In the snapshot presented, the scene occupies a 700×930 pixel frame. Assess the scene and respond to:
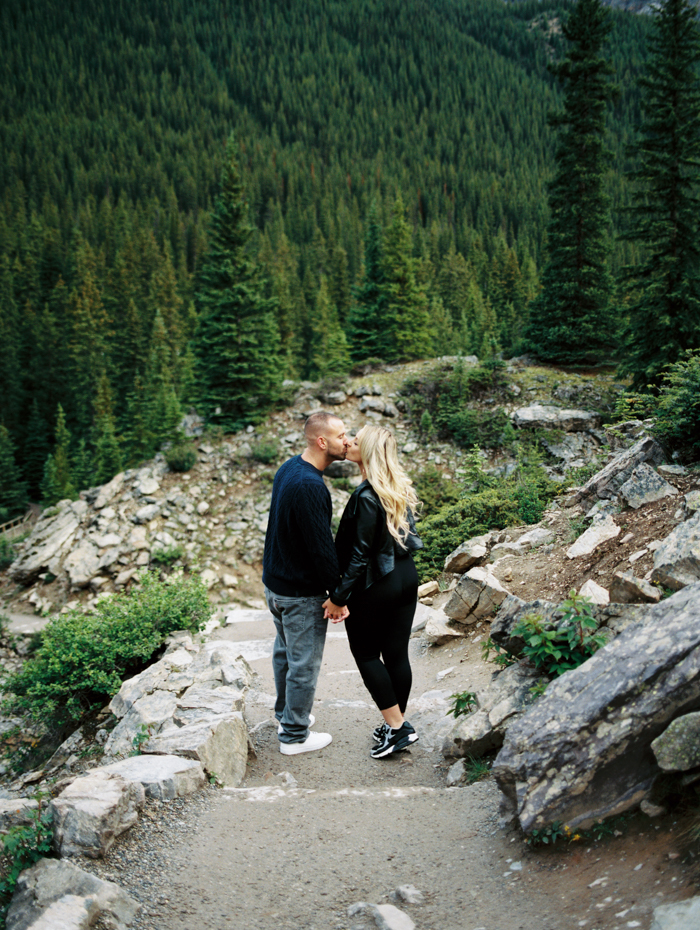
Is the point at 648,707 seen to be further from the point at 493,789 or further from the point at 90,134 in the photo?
the point at 90,134

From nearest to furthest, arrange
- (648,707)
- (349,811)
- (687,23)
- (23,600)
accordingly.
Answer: (648,707) < (349,811) < (687,23) < (23,600)

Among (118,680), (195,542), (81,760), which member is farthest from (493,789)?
(195,542)

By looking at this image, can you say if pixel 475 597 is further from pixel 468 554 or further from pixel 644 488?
pixel 644 488

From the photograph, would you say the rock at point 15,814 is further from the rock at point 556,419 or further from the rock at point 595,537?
the rock at point 556,419

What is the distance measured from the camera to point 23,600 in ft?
49.6

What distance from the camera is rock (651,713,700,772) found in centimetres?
258

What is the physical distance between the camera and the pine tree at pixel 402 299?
2191 centimetres

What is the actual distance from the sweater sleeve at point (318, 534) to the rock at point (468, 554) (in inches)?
184

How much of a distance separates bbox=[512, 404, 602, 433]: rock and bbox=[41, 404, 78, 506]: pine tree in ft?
86.2

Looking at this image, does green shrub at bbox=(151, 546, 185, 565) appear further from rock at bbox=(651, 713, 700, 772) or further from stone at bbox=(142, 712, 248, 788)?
rock at bbox=(651, 713, 700, 772)

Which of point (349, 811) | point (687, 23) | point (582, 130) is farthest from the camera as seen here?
point (582, 130)

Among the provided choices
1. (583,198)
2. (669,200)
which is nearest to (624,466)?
(669,200)

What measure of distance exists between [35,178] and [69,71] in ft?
246

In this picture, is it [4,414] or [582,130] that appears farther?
[4,414]
